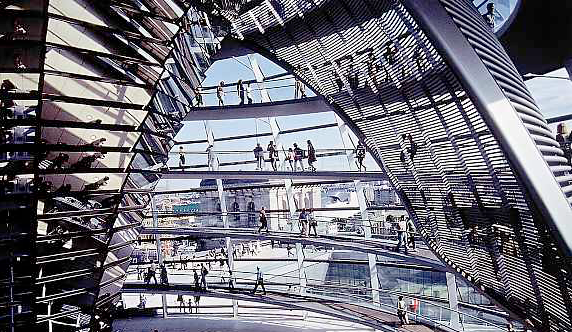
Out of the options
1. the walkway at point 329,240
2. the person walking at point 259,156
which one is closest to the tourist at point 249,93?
the person walking at point 259,156

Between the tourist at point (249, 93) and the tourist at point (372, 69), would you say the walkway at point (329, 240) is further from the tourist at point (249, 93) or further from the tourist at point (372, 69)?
the tourist at point (372, 69)

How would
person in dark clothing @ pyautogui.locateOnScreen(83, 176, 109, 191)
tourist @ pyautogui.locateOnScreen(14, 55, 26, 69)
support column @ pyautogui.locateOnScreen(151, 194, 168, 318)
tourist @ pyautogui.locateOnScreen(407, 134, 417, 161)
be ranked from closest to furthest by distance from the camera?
tourist @ pyautogui.locateOnScreen(14, 55, 26, 69)
person in dark clothing @ pyautogui.locateOnScreen(83, 176, 109, 191)
tourist @ pyautogui.locateOnScreen(407, 134, 417, 161)
support column @ pyautogui.locateOnScreen(151, 194, 168, 318)

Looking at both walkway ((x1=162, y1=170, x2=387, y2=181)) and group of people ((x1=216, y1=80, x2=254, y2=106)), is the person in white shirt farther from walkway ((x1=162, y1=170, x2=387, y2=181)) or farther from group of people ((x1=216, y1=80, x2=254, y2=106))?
walkway ((x1=162, y1=170, x2=387, y2=181))

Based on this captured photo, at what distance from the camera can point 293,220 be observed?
2027 cm

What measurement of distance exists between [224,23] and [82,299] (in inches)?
359

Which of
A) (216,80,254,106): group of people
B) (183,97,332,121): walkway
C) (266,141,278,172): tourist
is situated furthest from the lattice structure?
(266,141,278,172): tourist

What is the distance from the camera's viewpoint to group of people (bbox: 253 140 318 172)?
1861 cm

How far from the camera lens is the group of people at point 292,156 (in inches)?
733

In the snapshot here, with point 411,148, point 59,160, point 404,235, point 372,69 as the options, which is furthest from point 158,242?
point 372,69

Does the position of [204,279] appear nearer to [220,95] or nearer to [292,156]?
[292,156]

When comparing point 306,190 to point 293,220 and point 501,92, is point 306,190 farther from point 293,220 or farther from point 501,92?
point 501,92

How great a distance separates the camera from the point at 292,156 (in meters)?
19.9

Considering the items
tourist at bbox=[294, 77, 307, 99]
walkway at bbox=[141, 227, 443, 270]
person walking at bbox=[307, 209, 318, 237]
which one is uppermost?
tourist at bbox=[294, 77, 307, 99]

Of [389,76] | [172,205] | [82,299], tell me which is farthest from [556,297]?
[172,205]
